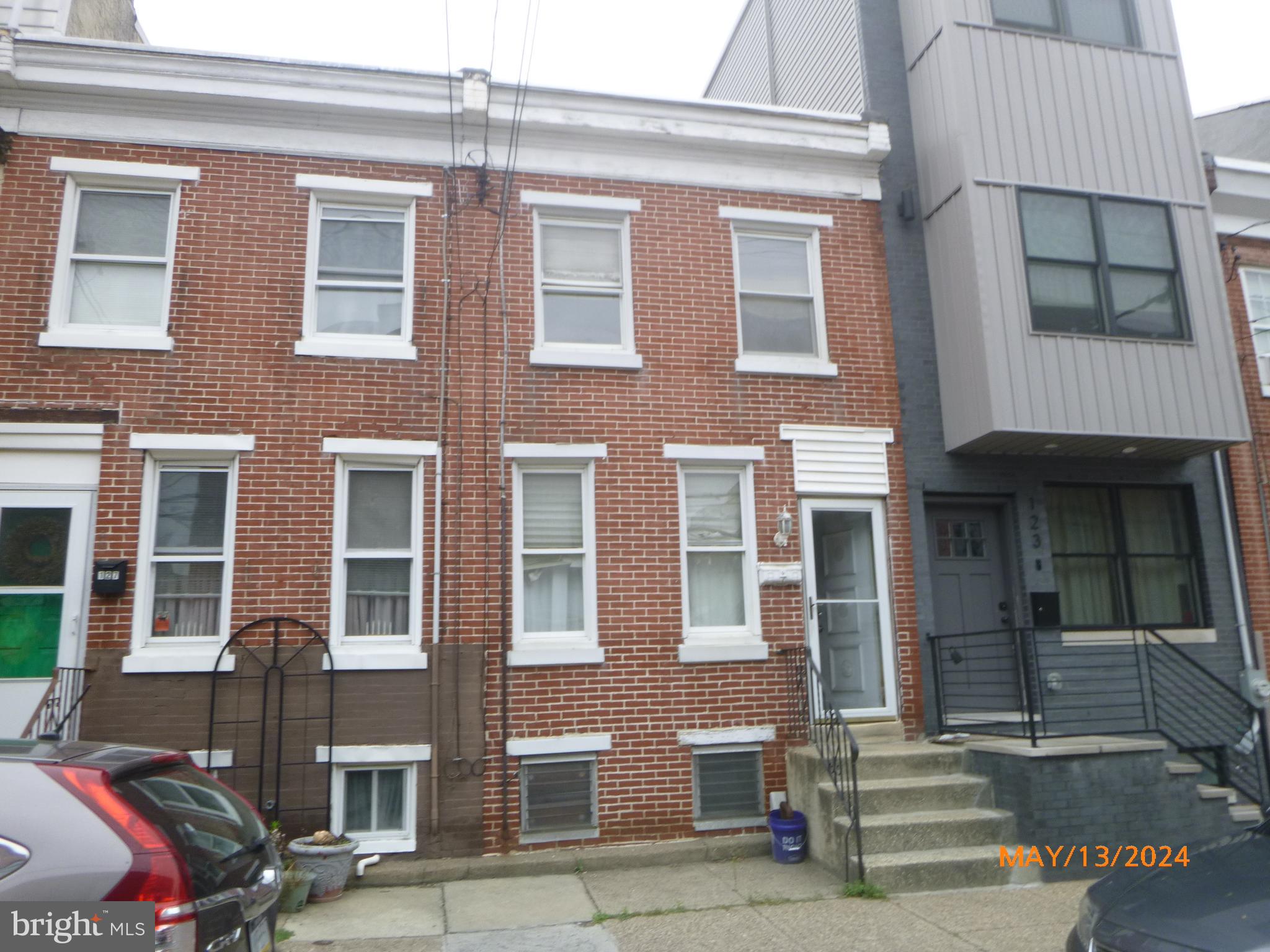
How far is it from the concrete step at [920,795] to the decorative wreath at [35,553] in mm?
6884

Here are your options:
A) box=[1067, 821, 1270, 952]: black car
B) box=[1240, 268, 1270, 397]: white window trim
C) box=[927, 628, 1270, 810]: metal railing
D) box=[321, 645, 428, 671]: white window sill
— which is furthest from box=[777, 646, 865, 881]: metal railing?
box=[1240, 268, 1270, 397]: white window trim

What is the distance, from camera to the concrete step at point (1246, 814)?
9.09m

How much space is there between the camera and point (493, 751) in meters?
8.39

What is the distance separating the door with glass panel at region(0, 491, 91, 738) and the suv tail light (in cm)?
516

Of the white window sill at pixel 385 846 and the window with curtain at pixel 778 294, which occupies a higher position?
the window with curtain at pixel 778 294

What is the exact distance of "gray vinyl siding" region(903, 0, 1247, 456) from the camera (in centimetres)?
946

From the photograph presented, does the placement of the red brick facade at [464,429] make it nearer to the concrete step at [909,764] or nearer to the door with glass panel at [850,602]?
the door with glass panel at [850,602]

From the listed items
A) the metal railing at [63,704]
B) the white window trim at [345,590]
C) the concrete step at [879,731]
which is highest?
the white window trim at [345,590]

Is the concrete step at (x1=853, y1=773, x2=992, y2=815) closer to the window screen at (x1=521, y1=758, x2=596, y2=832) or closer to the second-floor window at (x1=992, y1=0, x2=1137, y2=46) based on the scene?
the window screen at (x1=521, y1=758, x2=596, y2=832)

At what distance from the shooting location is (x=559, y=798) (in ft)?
27.9

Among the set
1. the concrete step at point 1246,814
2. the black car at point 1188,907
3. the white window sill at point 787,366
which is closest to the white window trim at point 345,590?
the white window sill at point 787,366

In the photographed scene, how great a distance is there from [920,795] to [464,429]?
5.19m

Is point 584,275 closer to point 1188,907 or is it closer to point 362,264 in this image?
point 362,264

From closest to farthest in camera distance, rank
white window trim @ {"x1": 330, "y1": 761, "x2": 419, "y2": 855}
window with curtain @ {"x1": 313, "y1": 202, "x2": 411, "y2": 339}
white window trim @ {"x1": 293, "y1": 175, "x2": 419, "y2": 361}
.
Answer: white window trim @ {"x1": 330, "y1": 761, "x2": 419, "y2": 855}, white window trim @ {"x1": 293, "y1": 175, "x2": 419, "y2": 361}, window with curtain @ {"x1": 313, "y1": 202, "x2": 411, "y2": 339}
